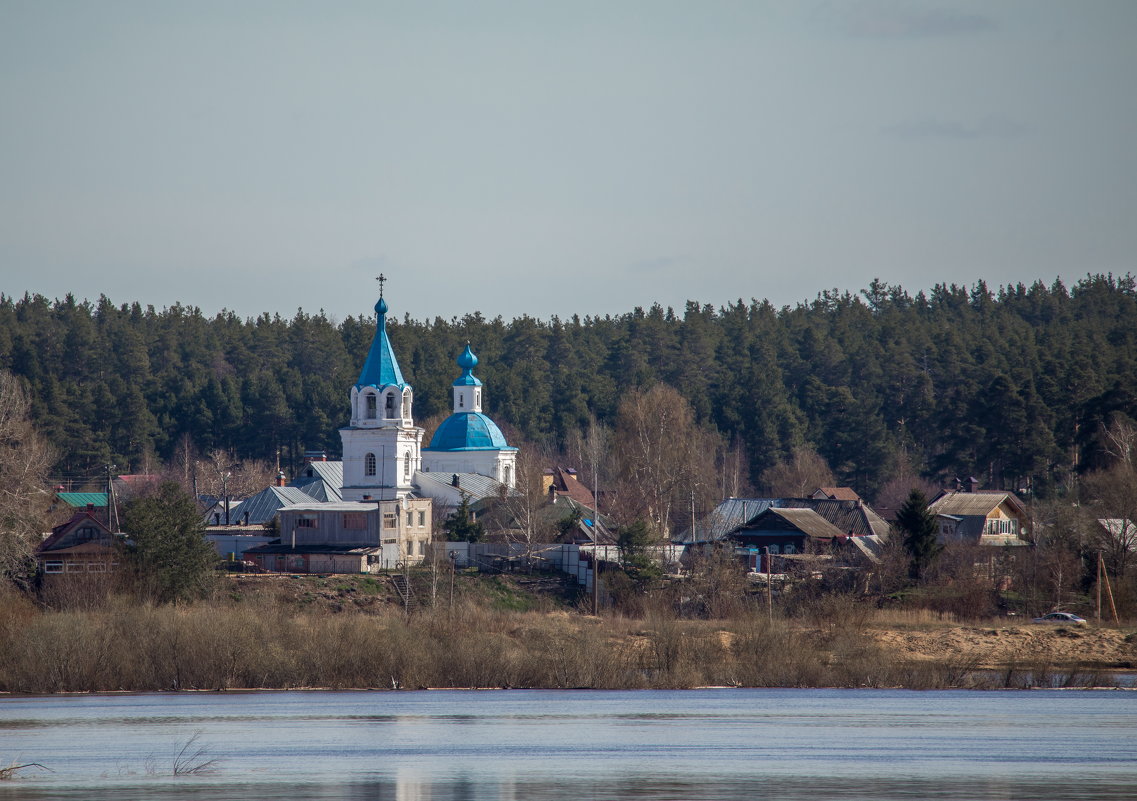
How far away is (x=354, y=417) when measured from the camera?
225 feet

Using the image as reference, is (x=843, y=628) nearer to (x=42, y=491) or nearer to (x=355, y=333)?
(x=42, y=491)

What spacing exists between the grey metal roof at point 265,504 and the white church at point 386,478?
1475 millimetres

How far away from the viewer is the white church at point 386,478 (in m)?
58.8

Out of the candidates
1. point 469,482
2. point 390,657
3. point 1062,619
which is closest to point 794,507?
point 469,482

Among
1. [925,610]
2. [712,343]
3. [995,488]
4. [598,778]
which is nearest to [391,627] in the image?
[598,778]

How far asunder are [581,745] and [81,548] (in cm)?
2713

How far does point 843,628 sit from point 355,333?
3204 inches

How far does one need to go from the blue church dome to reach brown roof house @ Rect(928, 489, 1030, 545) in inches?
759

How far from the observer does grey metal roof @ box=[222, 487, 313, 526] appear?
69.5m

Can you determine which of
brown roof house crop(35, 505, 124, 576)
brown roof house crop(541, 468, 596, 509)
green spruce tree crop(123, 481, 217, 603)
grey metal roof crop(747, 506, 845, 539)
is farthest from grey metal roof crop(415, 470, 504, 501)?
green spruce tree crop(123, 481, 217, 603)

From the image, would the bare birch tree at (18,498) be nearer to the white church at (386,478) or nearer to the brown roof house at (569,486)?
the white church at (386,478)

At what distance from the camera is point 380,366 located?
226ft

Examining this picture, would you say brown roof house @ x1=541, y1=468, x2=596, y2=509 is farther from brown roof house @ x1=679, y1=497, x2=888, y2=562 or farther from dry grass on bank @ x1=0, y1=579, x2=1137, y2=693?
dry grass on bank @ x1=0, y1=579, x2=1137, y2=693

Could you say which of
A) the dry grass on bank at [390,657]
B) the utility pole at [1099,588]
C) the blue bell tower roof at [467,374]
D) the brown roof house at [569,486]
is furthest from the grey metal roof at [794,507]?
the dry grass on bank at [390,657]
